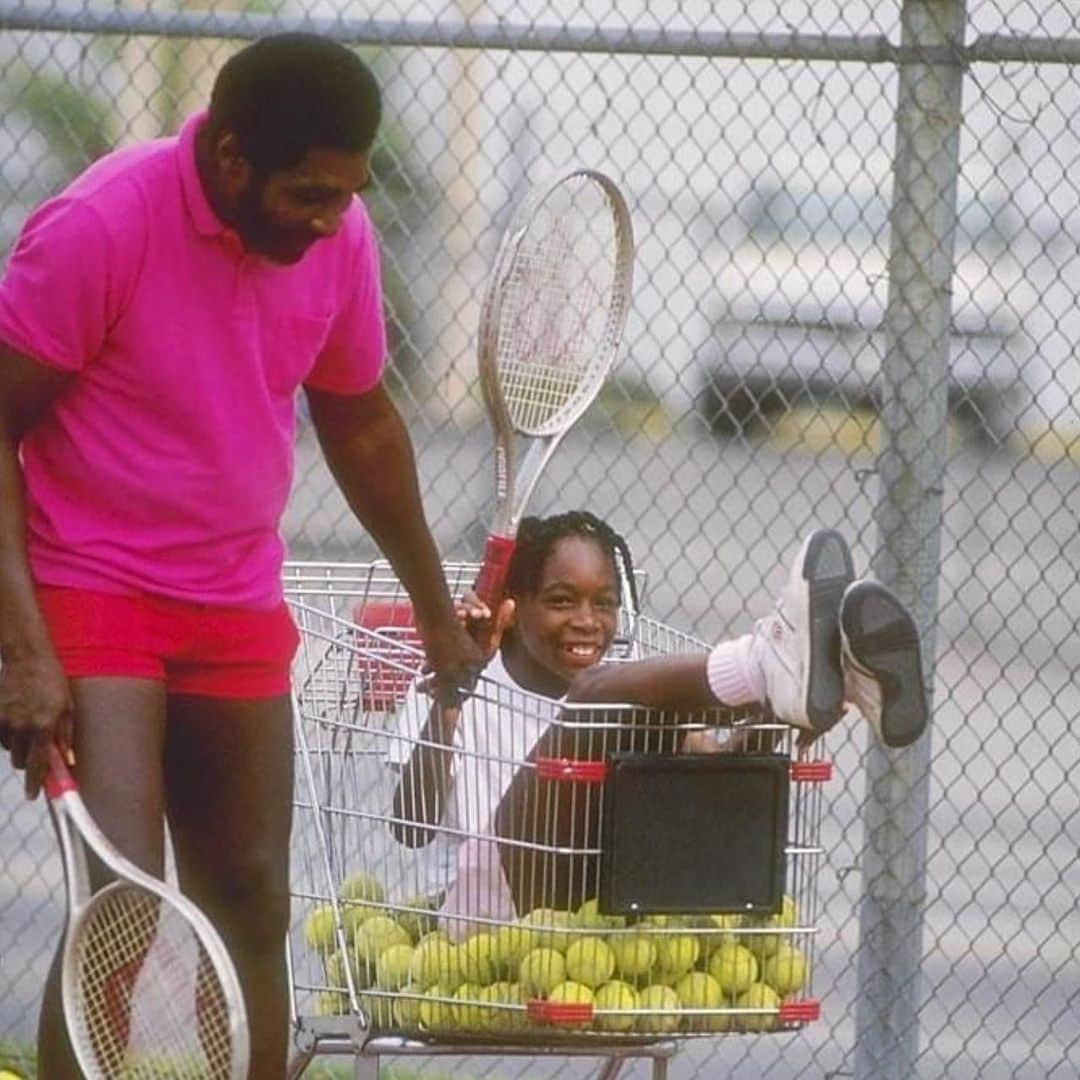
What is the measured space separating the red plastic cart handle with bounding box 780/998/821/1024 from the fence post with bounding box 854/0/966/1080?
3.83 ft

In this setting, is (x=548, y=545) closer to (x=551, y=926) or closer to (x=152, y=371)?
(x=551, y=926)

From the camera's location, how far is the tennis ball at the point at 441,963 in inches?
185

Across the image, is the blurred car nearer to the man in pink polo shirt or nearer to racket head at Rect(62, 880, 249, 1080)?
the man in pink polo shirt

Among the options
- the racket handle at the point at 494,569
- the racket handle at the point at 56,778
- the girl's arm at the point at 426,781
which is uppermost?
the racket handle at the point at 494,569

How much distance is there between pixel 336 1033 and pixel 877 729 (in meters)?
0.99

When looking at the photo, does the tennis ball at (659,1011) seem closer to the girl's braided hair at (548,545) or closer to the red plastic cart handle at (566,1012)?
the red plastic cart handle at (566,1012)

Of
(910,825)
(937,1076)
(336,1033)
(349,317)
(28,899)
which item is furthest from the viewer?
(28,899)

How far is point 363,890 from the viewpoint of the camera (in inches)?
191

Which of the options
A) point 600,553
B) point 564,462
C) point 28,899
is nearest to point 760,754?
point 600,553

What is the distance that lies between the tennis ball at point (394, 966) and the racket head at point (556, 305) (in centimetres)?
87

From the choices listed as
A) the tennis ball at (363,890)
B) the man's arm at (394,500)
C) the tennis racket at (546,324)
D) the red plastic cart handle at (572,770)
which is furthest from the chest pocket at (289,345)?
the tennis ball at (363,890)

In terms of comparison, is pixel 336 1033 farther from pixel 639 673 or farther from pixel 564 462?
pixel 564 462

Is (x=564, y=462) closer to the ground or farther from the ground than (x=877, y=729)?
farther from the ground

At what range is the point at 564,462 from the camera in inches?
595
